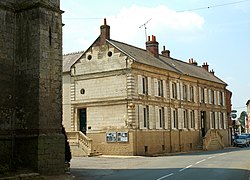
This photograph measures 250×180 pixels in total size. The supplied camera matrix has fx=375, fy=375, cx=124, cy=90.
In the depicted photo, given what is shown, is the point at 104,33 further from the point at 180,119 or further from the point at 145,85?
the point at 180,119

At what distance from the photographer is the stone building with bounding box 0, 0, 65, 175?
549 inches

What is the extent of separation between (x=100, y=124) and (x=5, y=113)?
19807 millimetres

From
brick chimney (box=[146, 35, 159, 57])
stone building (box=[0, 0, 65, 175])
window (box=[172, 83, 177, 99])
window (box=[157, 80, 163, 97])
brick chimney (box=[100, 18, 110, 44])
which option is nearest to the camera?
stone building (box=[0, 0, 65, 175])

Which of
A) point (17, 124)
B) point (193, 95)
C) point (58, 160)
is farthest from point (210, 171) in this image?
point (193, 95)

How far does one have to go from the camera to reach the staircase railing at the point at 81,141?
3172 centimetres

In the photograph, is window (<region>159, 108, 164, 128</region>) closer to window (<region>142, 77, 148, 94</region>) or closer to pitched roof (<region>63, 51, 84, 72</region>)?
window (<region>142, 77, 148, 94</region>)

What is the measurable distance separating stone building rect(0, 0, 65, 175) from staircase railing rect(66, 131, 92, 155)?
17.2m

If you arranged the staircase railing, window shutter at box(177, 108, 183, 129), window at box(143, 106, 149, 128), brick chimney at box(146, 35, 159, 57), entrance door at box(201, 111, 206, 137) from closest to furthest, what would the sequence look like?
the staircase railing
window at box(143, 106, 149, 128)
window shutter at box(177, 108, 183, 129)
brick chimney at box(146, 35, 159, 57)
entrance door at box(201, 111, 206, 137)

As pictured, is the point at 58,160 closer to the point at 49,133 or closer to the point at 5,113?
the point at 49,133

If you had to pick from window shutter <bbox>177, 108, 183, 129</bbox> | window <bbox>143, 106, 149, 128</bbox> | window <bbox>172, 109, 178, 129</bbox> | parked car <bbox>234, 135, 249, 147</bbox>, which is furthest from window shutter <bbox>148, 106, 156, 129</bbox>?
parked car <bbox>234, 135, 249, 147</bbox>

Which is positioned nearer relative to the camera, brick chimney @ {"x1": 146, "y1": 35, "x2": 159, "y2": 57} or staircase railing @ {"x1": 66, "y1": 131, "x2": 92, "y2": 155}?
staircase railing @ {"x1": 66, "y1": 131, "x2": 92, "y2": 155}

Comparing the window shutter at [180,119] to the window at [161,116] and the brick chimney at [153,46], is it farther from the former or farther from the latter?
the brick chimney at [153,46]

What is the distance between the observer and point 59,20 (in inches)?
603

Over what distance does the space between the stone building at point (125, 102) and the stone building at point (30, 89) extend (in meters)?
17.5
